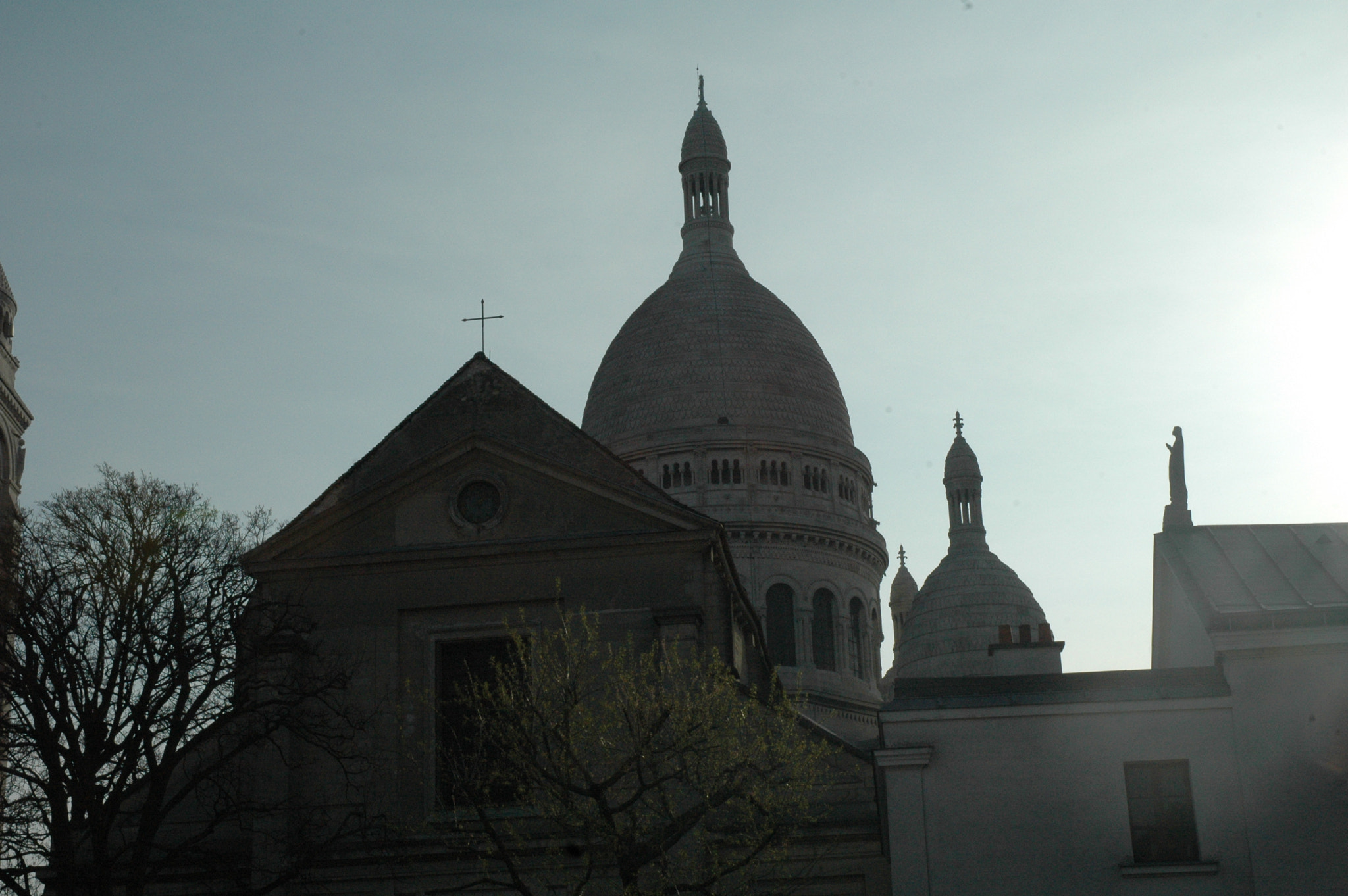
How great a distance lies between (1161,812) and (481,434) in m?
12.5

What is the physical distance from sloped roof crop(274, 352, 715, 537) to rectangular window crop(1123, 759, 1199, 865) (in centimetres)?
868

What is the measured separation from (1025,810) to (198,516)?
46.4 feet

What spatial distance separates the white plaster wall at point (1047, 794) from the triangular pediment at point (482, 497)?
6.31 meters

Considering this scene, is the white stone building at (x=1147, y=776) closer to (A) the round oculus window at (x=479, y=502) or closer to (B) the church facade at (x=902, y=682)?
(B) the church facade at (x=902, y=682)

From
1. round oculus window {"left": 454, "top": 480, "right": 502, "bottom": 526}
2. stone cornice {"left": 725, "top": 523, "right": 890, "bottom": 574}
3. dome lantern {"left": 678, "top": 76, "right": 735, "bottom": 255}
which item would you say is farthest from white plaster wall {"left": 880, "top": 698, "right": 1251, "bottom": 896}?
dome lantern {"left": 678, "top": 76, "right": 735, "bottom": 255}

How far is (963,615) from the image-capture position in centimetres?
7088

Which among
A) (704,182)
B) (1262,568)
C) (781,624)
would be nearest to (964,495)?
(781,624)

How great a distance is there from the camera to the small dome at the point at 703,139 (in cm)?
9250

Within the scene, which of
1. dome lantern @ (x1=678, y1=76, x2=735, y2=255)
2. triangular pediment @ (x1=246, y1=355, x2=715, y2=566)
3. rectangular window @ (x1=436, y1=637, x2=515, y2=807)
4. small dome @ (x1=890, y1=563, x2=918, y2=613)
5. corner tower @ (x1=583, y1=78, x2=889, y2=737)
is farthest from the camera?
small dome @ (x1=890, y1=563, x2=918, y2=613)

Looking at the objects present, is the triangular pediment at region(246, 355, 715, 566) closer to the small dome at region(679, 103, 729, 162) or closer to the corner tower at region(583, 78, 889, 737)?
the corner tower at region(583, 78, 889, 737)

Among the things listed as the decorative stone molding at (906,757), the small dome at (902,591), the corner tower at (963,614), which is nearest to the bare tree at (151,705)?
the decorative stone molding at (906,757)

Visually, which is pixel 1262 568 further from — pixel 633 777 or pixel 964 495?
pixel 964 495

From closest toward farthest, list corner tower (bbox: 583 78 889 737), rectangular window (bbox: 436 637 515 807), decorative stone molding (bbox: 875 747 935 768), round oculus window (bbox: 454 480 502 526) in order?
decorative stone molding (bbox: 875 747 935 768) < rectangular window (bbox: 436 637 515 807) < round oculus window (bbox: 454 480 502 526) < corner tower (bbox: 583 78 889 737)

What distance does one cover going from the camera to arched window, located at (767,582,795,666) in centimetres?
7444
